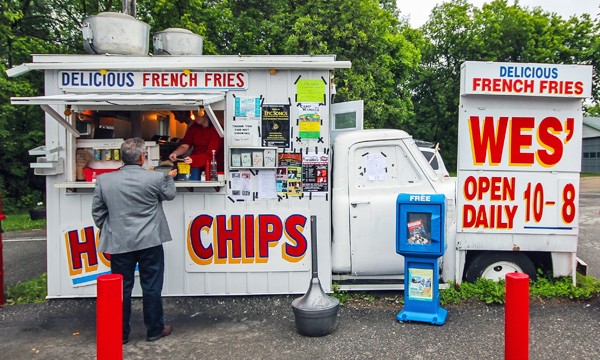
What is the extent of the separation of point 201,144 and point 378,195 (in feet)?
7.49

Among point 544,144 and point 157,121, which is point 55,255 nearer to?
point 157,121

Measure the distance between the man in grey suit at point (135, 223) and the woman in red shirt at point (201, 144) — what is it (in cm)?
109

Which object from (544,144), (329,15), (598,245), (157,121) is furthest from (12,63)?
(598,245)

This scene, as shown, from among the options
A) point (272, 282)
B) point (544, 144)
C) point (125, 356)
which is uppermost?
point (544, 144)

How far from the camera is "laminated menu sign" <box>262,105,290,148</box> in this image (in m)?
5.34

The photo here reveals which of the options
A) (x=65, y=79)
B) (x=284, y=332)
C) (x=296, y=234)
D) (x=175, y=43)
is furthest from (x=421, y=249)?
(x=65, y=79)

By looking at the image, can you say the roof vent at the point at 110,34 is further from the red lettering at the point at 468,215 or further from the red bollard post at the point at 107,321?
the red lettering at the point at 468,215

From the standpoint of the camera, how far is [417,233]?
456 centimetres

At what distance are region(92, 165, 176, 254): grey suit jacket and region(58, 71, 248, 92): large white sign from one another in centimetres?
149

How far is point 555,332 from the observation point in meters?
4.37

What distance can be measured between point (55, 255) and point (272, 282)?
102 inches

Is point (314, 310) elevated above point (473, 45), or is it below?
below

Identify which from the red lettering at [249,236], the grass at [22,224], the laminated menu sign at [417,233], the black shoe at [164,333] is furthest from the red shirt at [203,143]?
the grass at [22,224]

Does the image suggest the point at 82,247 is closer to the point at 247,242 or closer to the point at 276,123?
the point at 247,242
